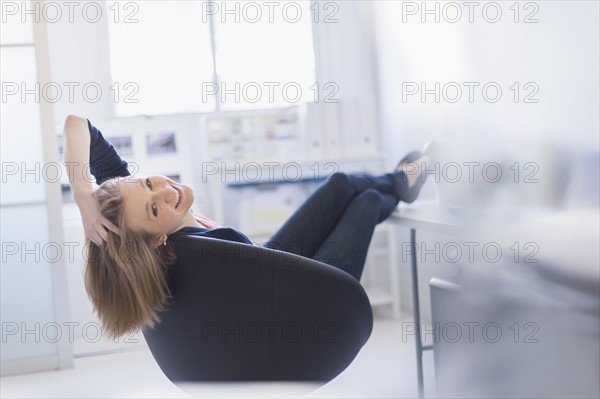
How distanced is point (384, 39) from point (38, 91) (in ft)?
5.38

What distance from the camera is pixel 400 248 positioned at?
3441 mm

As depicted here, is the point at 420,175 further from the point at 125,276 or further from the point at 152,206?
the point at 125,276

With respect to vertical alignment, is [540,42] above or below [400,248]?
above

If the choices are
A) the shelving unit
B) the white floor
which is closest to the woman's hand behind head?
the white floor

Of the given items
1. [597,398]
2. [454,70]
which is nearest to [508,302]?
[597,398]

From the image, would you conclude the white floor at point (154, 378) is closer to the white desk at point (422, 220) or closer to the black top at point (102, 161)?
the white desk at point (422, 220)

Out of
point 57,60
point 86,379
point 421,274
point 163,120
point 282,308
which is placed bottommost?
point 86,379

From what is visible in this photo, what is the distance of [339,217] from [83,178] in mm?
809

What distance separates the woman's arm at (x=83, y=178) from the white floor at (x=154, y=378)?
100cm

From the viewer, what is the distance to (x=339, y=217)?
82.7 inches

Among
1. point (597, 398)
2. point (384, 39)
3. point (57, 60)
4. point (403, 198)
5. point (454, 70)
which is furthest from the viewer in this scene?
point (384, 39)

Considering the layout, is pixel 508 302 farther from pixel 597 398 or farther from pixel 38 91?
pixel 38 91

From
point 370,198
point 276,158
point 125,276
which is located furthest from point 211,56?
point 125,276

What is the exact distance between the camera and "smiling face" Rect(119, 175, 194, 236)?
1.48 metres
